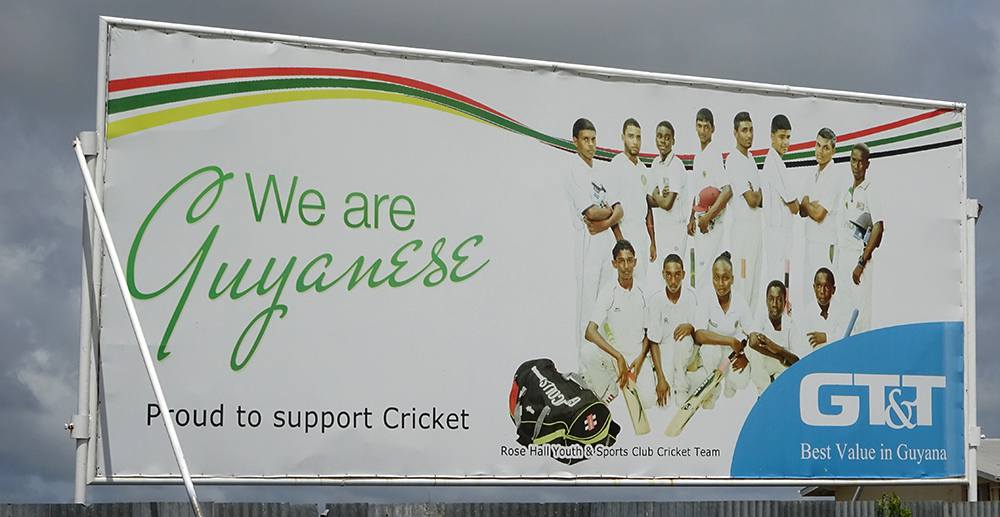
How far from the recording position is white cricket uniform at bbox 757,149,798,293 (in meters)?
12.0

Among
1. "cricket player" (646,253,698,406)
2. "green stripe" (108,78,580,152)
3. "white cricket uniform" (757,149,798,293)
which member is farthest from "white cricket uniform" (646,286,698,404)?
"green stripe" (108,78,580,152)

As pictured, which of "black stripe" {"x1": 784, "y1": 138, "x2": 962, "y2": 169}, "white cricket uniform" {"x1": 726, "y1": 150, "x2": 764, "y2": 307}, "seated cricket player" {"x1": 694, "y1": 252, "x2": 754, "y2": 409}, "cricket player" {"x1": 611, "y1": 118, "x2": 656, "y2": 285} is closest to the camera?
"cricket player" {"x1": 611, "y1": 118, "x2": 656, "y2": 285}

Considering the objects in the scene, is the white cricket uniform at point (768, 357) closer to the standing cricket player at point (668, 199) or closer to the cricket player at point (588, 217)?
the standing cricket player at point (668, 199)

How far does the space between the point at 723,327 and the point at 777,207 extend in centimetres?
117

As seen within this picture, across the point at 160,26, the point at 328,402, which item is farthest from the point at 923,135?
the point at 160,26

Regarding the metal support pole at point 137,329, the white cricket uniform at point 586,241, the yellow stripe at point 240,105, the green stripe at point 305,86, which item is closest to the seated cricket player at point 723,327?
the white cricket uniform at point 586,241

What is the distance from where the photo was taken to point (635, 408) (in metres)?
11.5

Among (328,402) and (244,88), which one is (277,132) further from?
(328,402)

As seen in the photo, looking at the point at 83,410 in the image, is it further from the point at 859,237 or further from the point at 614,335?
the point at 859,237

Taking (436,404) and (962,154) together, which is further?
(962,154)

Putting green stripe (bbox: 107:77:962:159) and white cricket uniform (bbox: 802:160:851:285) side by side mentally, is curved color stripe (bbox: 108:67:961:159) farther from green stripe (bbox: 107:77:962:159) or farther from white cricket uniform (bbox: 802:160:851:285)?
white cricket uniform (bbox: 802:160:851:285)

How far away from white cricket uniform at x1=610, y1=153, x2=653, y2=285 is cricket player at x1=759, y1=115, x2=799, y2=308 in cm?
112

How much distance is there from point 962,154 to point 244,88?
660 centimetres

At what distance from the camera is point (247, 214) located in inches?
424
